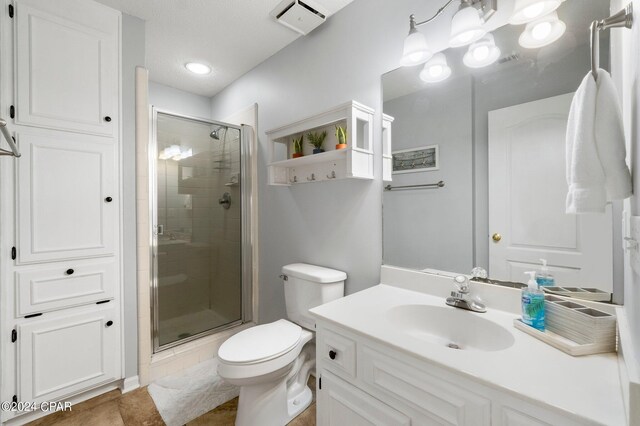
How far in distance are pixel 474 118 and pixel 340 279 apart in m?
1.08

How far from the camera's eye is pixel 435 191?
136 cm

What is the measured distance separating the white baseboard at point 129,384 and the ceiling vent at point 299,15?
2490 mm

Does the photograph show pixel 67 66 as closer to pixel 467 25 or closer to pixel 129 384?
pixel 129 384

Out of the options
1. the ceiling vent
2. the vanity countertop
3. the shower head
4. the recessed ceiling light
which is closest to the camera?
the vanity countertop

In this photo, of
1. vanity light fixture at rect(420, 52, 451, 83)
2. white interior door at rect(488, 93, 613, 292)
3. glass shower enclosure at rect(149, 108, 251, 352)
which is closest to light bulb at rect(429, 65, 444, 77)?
vanity light fixture at rect(420, 52, 451, 83)

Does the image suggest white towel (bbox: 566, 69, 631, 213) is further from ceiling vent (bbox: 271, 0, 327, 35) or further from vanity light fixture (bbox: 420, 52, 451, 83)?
ceiling vent (bbox: 271, 0, 327, 35)

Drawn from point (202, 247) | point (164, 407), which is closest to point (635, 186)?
point (164, 407)

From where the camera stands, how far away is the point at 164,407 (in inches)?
64.1

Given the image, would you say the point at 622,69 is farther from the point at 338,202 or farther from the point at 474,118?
the point at 338,202

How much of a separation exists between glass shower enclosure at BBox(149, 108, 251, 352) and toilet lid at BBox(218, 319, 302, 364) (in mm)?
905

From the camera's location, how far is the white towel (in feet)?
2.19

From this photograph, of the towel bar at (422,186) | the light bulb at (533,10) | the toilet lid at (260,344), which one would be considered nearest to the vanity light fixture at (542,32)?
the light bulb at (533,10)

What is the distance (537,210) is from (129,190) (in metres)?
2.18

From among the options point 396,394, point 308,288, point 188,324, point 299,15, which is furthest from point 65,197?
point 396,394
